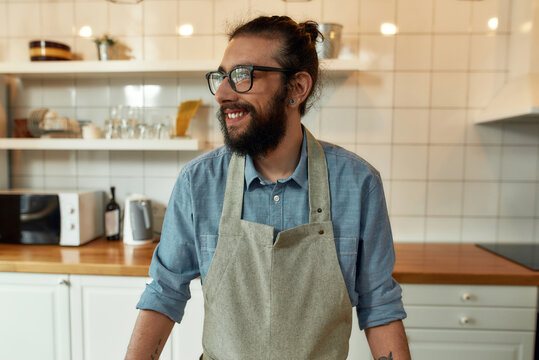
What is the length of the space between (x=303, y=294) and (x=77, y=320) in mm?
1172

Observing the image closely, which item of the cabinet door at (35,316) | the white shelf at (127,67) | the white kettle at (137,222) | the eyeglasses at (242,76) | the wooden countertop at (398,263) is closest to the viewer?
the eyeglasses at (242,76)

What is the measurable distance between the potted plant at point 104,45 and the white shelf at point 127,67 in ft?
0.33

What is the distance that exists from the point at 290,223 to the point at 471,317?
1036 mm

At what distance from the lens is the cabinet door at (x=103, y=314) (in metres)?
1.62

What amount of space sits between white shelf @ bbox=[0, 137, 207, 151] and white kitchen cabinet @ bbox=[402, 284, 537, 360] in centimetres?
117

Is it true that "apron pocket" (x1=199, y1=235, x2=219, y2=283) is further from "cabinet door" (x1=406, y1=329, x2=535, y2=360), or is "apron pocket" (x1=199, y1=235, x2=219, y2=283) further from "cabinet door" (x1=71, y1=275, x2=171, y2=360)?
"cabinet door" (x1=406, y1=329, x2=535, y2=360)

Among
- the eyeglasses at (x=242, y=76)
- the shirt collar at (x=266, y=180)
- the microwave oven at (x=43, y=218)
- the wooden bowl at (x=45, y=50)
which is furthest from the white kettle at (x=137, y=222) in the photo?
the eyeglasses at (x=242, y=76)

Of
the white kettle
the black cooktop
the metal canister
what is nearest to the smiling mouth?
the metal canister

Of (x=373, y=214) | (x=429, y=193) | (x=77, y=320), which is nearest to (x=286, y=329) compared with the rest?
(x=373, y=214)

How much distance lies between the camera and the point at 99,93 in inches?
84.3

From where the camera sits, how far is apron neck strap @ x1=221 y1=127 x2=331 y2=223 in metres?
0.99

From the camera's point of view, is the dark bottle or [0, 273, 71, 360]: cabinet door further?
the dark bottle

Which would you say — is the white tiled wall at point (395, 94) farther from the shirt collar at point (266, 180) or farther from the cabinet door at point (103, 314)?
the shirt collar at point (266, 180)

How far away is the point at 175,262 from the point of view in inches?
39.6
